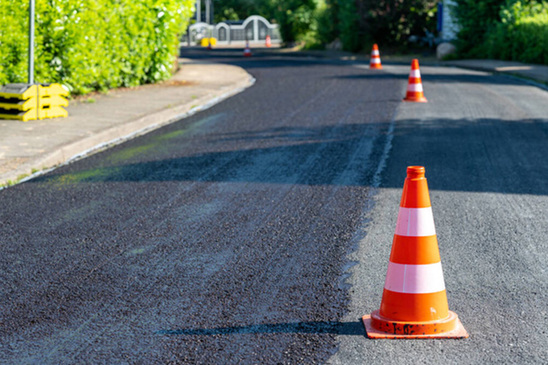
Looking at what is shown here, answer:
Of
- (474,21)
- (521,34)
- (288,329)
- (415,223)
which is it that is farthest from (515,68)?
(288,329)

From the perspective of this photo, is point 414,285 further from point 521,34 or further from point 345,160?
point 521,34

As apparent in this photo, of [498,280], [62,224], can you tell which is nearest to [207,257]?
[62,224]

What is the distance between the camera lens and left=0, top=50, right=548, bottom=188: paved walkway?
28.6 feet

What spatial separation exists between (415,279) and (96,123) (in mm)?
8118

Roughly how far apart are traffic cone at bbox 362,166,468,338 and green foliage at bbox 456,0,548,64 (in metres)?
22.4

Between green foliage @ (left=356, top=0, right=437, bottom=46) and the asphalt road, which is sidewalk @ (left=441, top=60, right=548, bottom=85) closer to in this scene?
green foliage @ (left=356, top=0, right=437, bottom=46)

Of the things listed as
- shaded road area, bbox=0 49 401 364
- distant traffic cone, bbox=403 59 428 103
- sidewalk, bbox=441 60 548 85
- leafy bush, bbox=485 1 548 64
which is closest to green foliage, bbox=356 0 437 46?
leafy bush, bbox=485 1 548 64

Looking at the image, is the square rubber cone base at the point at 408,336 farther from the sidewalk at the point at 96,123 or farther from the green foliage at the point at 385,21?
the green foliage at the point at 385,21

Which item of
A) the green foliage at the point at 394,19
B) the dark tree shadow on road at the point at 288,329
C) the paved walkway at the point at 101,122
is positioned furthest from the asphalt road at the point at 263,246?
the green foliage at the point at 394,19

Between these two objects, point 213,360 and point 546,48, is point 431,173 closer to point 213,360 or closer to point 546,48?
point 213,360

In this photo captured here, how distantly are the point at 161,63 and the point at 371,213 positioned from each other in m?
12.6

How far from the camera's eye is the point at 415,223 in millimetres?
3994

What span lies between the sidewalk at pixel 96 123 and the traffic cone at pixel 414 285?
498 centimetres

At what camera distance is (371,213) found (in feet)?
20.6
